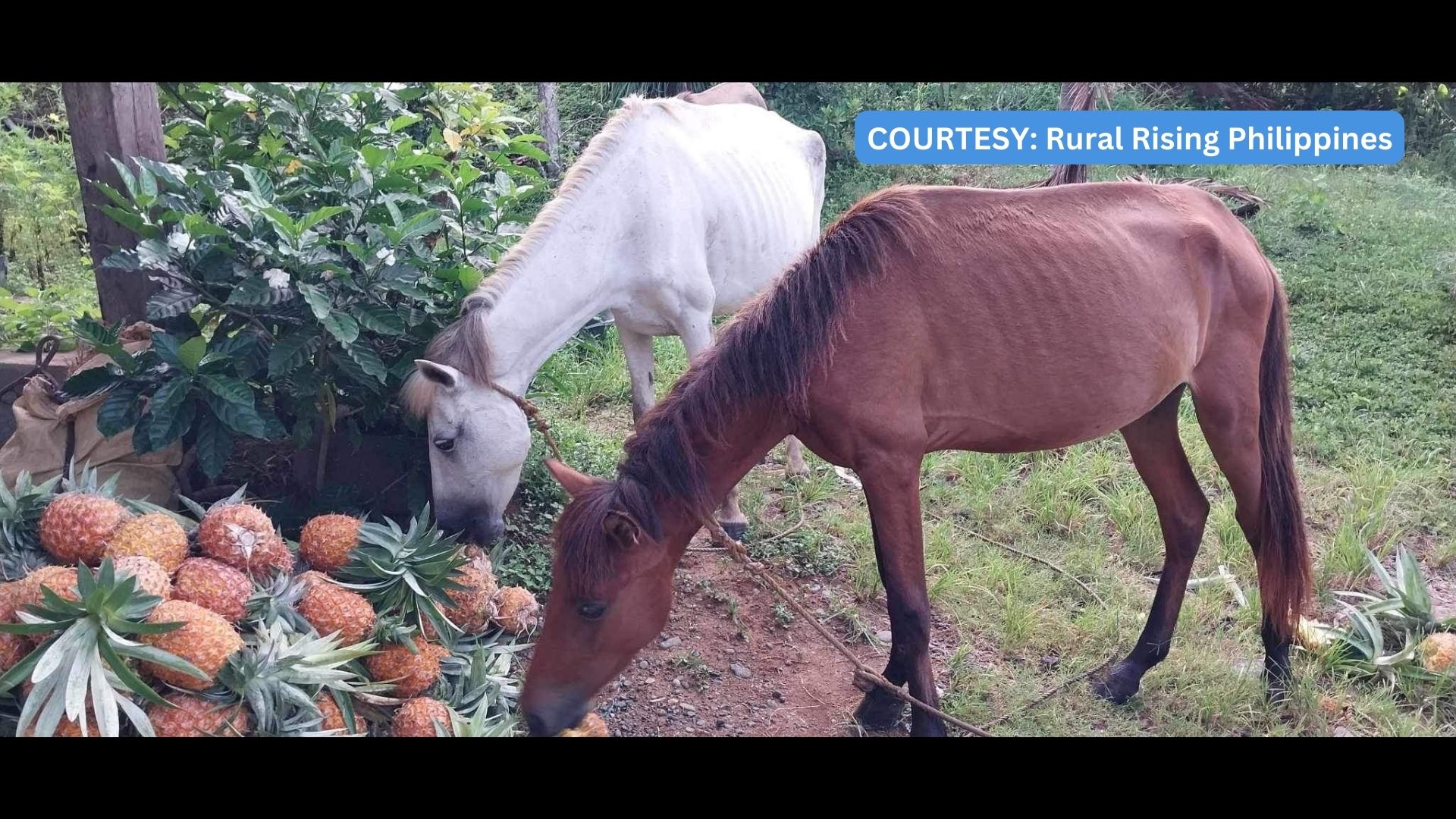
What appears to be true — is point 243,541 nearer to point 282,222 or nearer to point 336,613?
point 336,613

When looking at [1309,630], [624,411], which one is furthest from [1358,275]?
[624,411]

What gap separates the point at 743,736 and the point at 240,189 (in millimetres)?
2566

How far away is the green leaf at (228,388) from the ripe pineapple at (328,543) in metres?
0.48

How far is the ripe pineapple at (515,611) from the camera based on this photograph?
3002mm

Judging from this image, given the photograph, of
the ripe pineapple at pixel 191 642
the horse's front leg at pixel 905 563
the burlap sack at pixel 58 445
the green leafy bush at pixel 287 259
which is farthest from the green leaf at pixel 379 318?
the horse's front leg at pixel 905 563

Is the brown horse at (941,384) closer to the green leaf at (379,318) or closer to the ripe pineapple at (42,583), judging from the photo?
the green leaf at (379,318)

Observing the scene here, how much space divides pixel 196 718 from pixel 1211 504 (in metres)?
4.00

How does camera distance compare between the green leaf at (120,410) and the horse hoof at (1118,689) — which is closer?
the green leaf at (120,410)

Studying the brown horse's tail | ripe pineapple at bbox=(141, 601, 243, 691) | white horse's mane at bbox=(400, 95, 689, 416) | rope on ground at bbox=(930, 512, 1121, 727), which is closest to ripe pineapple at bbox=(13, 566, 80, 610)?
ripe pineapple at bbox=(141, 601, 243, 691)

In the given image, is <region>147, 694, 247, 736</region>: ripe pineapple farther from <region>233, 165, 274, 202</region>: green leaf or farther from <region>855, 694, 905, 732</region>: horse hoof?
<region>855, 694, 905, 732</region>: horse hoof

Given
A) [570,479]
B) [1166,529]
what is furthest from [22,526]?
[1166,529]

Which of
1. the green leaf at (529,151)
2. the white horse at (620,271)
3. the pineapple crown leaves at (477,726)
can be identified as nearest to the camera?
the pineapple crown leaves at (477,726)

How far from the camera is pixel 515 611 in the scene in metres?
3.02

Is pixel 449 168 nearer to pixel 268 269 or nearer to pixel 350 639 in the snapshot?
pixel 268 269
